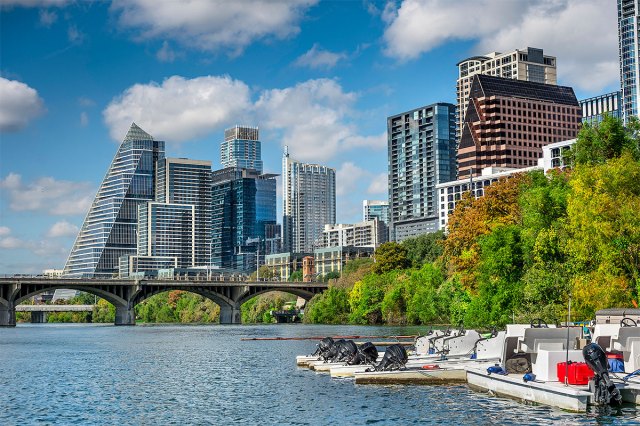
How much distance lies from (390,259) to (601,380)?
147 m

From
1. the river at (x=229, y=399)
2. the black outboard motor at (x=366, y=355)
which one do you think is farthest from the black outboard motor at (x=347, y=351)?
the river at (x=229, y=399)

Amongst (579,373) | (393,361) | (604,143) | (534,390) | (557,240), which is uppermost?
(604,143)

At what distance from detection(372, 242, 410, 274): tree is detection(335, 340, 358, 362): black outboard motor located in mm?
120445

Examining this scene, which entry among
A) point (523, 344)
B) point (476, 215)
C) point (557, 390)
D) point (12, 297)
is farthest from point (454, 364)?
point (12, 297)

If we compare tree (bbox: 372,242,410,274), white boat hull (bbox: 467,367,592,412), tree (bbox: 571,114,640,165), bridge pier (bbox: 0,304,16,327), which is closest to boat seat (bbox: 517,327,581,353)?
white boat hull (bbox: 467,367,592,412)

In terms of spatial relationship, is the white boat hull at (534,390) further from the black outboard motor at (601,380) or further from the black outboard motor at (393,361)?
the black outboard motor at (393,361)

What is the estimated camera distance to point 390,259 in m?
184

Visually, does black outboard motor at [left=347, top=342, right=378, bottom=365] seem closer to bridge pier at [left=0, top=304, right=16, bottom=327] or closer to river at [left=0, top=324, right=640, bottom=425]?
river at [left=0, top=324, right=640, bottom=425]

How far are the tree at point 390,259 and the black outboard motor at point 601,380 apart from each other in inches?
5780

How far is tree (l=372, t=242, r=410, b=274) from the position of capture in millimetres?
184125

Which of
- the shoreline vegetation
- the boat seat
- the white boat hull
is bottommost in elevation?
the white boat hull

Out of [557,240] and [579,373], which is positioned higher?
[557,240]

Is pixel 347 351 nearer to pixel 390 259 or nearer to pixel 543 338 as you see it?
pixel 543 338

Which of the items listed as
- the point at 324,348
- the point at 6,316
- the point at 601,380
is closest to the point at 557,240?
the point at 324,348
